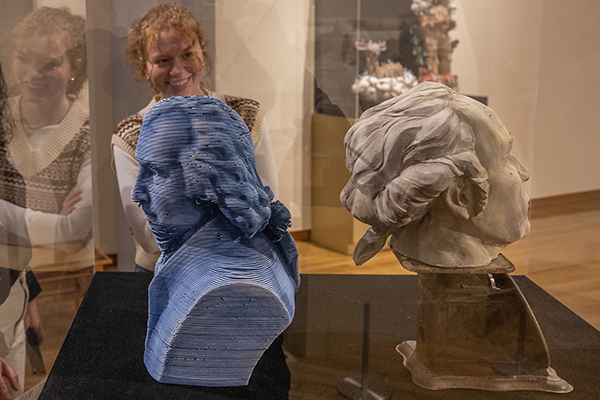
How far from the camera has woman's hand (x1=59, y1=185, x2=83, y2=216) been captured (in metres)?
1.98

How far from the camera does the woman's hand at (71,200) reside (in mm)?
1981

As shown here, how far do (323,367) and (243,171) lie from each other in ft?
1.73

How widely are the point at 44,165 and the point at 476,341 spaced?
1.48 meters

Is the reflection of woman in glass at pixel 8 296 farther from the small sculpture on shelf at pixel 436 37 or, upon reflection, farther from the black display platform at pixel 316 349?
the small sculpture on shelf at pixel 436 37

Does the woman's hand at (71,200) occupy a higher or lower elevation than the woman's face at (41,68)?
lower

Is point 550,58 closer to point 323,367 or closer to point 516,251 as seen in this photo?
point 516,251

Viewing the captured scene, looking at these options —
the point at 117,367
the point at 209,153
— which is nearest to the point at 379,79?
the point at 209,153

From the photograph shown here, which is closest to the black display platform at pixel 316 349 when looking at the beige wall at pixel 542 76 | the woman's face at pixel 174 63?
the beige wall at pixel 542 76

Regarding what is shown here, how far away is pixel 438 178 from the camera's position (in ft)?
4.25

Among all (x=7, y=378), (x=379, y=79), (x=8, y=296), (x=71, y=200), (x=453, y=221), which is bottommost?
(x=7, y=378)

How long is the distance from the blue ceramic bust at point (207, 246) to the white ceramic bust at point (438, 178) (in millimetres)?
289

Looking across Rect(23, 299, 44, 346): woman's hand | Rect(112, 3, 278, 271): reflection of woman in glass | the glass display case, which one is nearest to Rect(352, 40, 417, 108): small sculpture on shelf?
the glass display case

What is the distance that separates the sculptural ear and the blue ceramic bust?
1.46ft

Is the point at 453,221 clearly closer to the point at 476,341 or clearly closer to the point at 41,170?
the point at 476,341
